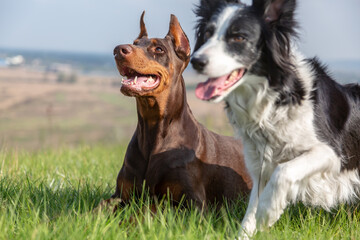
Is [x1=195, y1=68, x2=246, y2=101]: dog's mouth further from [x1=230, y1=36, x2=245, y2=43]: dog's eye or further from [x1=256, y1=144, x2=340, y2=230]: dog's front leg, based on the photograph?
[x1=256, y1=144, x2=340, y2=230]: dog's front leg

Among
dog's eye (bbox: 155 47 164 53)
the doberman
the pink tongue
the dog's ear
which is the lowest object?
the doberman

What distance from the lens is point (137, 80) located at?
3.74 metres

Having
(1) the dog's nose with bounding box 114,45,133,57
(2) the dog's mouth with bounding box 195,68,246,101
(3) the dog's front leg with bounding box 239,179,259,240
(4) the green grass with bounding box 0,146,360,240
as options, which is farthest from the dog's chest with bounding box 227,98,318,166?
(1) the dog's nose with bounding box 114,45,133,57

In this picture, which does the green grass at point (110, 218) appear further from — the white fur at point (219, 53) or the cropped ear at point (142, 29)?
the cropped ear at point (142, 29)

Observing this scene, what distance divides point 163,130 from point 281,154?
101cm

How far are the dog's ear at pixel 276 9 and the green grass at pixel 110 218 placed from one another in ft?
4.70

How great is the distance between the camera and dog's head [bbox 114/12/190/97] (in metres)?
3.63

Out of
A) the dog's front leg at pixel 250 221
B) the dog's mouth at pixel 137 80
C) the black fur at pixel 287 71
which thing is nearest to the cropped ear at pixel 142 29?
the dog's mouth at pixel 137 80

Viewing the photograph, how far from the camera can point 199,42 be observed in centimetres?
353

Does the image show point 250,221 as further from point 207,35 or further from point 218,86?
point 207,35

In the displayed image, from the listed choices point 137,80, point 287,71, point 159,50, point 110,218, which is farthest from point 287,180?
point 159,50

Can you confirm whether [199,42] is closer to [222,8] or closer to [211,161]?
[222,8]

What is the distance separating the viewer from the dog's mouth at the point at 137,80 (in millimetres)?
3666

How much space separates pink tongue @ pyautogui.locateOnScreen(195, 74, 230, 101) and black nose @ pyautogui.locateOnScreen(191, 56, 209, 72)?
0.14m
